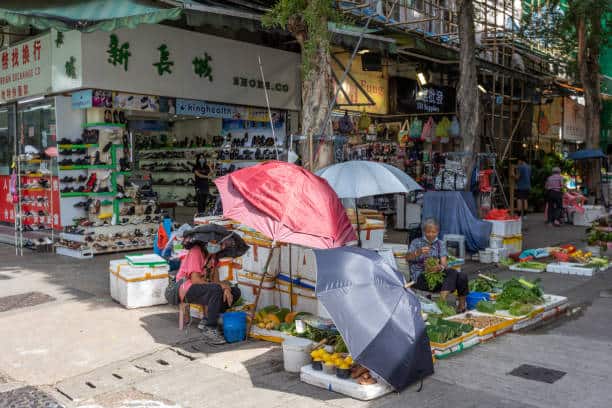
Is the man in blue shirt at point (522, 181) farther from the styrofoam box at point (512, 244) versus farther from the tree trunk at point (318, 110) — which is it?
the tree trunk at point (318, 110)

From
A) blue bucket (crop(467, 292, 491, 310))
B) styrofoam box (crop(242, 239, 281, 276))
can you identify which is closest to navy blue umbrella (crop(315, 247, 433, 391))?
styrofoam box (crop(242, 239, 281, 276))

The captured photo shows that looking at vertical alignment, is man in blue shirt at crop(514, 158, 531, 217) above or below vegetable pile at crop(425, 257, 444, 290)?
above

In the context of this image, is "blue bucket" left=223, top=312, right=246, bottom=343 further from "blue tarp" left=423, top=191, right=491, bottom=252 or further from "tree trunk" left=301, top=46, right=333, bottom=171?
"blue tarp" left=423, top=191, right=491, bottom=252

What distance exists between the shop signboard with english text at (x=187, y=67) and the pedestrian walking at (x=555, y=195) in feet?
25.5

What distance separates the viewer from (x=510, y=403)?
4.91 m

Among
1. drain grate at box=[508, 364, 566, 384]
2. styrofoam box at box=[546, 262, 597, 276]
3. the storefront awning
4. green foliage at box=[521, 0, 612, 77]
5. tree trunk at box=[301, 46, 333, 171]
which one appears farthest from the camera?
green foliage at box=[521, 0, 612, 77]

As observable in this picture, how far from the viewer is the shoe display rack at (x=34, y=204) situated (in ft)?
41.1

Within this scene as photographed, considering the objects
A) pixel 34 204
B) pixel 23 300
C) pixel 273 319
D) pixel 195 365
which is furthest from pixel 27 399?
pixel 34 204

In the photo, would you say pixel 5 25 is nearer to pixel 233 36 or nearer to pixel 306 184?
pixel 233 36

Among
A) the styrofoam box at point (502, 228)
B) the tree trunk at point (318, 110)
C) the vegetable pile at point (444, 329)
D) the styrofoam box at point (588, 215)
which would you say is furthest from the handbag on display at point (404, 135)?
the vegetable pile at point (444, 329)

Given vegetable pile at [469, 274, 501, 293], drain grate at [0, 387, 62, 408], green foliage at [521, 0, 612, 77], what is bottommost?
drain grate at [0, 387, 62, 408]

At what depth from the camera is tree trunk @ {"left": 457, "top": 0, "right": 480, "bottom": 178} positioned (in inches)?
516

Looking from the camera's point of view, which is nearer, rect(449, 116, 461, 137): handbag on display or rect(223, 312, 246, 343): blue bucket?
rect(223, 312, 246, 343): blue bucket

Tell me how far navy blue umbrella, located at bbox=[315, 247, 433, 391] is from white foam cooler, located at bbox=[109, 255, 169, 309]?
145 inches
